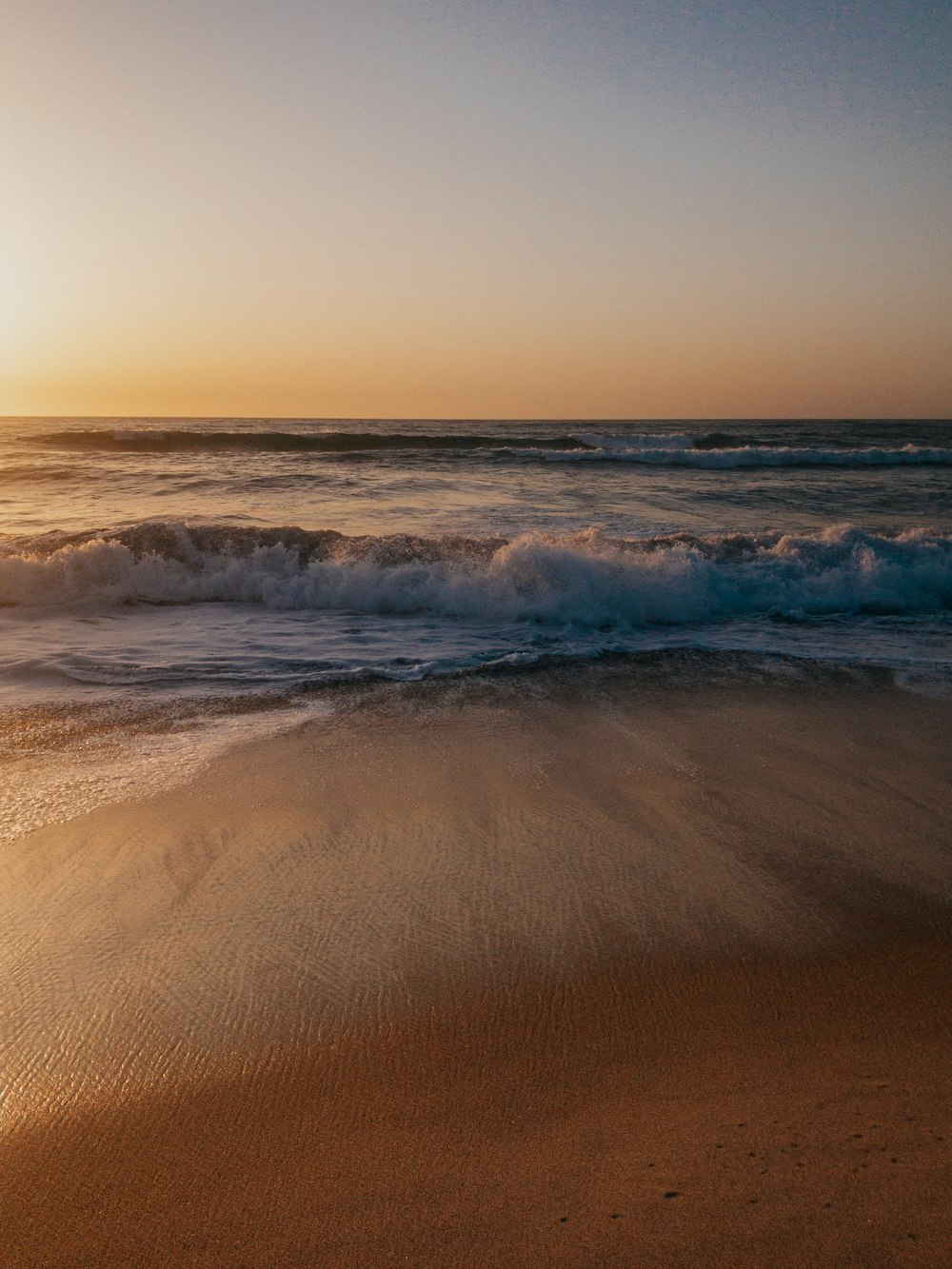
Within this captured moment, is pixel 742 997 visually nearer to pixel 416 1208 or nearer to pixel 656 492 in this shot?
pixel 416 1208

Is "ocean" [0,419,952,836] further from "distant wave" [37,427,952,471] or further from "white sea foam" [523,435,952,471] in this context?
"distant wave" [37,427,952,471]

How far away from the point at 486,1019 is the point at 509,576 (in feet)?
18.8

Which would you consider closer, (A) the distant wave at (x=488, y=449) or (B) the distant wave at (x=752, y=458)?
(B) the distant wave at (x=752, y=458)


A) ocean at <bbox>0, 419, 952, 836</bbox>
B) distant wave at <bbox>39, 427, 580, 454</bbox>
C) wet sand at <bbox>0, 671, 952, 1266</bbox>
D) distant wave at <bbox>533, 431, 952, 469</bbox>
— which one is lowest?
wet sand at <bbox>0, 671, 952, 1266</bbox>

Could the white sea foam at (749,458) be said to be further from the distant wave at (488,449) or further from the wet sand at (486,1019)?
the wet sand at (486,1019)

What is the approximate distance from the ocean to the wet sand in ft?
3.29

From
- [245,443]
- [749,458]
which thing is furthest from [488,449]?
[749,458]

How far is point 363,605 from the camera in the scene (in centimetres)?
780

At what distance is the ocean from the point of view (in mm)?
4574

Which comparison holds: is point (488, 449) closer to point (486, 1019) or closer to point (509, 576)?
point (509, 576)

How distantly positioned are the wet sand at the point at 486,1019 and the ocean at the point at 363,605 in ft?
3.29

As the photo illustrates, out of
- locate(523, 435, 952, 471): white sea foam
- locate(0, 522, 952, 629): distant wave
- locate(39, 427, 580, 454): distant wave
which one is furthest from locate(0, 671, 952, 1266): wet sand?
locate(39, 427, 580, 454): distant wave

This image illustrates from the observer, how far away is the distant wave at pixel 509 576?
743 cm

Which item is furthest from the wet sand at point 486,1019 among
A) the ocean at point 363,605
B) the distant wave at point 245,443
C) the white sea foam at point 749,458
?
the distant wave at point 245,443
